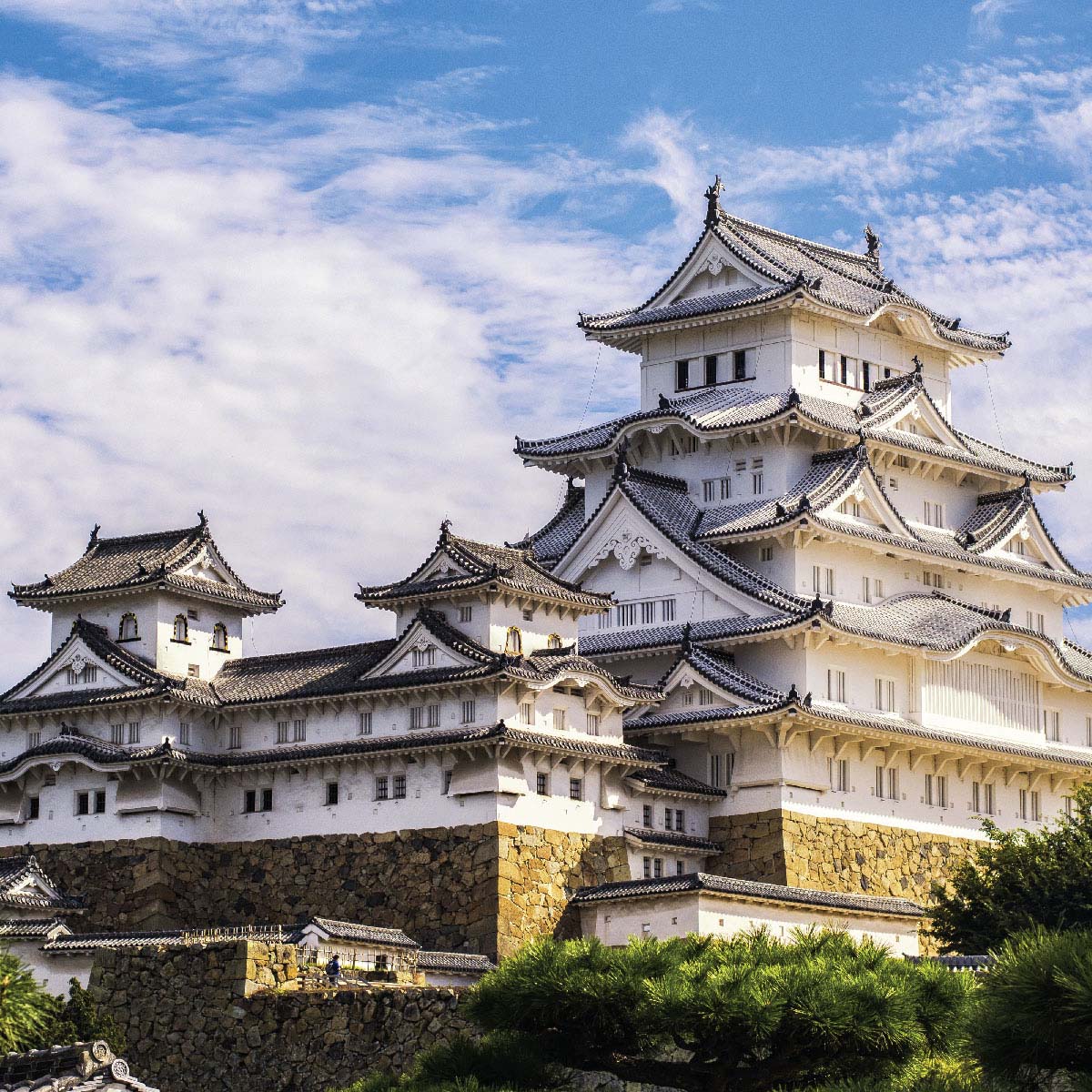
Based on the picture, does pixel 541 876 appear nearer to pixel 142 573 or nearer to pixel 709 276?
pixel 142 573

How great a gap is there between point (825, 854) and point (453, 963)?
12.8 meters

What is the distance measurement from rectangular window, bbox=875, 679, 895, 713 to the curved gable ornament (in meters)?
6.96

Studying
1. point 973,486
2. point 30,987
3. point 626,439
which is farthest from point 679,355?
point 30,987

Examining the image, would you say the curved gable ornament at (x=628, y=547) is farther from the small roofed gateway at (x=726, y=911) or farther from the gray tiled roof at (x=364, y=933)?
the gray tiled roof at (x=364, y=933)

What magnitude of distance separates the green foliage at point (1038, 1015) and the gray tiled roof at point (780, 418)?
141ft

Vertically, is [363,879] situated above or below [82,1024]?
above

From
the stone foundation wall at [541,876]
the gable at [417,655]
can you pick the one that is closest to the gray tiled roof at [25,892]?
the gable at [417,655]

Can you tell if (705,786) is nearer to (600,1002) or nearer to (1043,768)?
(1043,768)

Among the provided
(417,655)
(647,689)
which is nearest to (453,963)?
(417,655)

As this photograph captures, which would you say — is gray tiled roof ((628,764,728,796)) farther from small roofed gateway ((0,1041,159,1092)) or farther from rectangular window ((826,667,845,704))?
small roofed gateway ((0,1041,159,1092))

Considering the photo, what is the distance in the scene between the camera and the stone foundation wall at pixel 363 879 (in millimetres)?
57938

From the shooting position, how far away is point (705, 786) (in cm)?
6372

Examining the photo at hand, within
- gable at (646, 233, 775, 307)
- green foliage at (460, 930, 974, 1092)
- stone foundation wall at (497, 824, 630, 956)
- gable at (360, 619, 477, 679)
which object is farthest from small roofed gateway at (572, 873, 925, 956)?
gable at (646, 233, 775, 307)

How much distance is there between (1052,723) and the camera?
236ft
